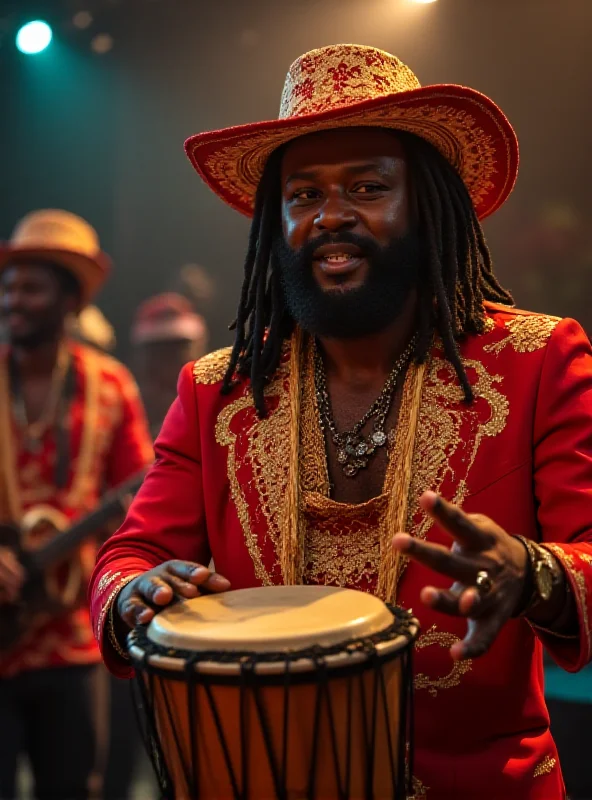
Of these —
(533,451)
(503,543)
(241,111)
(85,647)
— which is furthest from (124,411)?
(503,543)

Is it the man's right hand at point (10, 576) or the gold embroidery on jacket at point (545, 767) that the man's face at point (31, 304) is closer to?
the man's right hand at point (10, 576)

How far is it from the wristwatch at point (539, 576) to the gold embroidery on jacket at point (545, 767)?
503 millimetres

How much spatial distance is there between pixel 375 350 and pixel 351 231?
324mm

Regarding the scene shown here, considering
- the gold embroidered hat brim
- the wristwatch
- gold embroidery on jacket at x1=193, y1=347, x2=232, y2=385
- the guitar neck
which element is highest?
the gold embroidered hat brim

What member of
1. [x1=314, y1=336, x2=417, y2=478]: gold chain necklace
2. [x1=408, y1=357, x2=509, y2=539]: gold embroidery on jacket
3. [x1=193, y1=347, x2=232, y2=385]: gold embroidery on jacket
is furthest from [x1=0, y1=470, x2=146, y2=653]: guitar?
[x1=408, y1=357, x2=509, y2=539]: gold embroidery on jacket

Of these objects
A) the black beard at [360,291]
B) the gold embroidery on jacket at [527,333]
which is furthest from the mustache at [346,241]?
the gold embroidery on jacket at [527,333]

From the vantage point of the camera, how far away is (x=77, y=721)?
4.27 metres

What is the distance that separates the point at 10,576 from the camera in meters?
4.47

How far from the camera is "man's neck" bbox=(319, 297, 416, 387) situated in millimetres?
2465

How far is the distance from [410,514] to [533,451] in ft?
1.03

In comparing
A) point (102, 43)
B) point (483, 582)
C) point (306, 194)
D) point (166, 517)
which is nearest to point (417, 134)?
point (306, 194)

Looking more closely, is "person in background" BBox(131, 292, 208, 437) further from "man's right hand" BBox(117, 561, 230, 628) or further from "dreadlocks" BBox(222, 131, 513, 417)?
"man's right hand" BBox(117, 561, 230, 628)

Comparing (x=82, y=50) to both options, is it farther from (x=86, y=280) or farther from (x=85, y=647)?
(x=85, y=647)

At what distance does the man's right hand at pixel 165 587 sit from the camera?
199 centimetres
